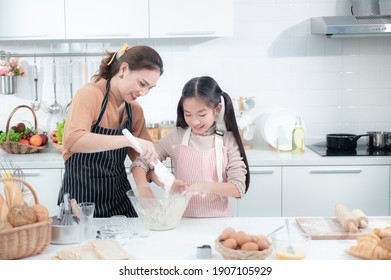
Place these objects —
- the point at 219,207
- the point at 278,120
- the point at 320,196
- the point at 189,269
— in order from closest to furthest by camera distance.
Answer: the point at 189,269 < the point at 219,207 < the point at 320,196 < the point at 278,120

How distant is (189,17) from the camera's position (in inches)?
139

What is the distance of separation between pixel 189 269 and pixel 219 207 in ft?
2.51

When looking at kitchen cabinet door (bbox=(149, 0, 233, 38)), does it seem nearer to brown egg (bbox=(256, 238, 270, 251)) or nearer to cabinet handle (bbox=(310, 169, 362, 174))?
cabinet handle (bbox=(310, 169, 362, 174))

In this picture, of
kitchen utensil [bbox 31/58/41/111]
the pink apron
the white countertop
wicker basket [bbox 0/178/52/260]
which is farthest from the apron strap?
kitchen utensil [bbox 31/58/41/111]

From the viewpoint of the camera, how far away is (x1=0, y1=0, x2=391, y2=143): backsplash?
3.87 m

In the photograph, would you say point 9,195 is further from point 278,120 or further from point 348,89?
point 348,89

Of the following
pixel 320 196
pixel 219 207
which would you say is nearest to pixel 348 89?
pixel 320 196

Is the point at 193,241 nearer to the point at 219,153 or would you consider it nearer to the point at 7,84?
the point at 219,153

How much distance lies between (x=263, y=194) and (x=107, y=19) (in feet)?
4.31

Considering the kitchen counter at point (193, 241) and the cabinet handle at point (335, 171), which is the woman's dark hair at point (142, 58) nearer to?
the kitchen counter at point (193, 241)

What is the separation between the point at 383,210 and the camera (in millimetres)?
3434

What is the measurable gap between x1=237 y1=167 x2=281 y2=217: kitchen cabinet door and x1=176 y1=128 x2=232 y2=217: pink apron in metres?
0.97

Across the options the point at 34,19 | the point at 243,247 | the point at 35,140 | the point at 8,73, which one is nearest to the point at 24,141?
the point at 35,140

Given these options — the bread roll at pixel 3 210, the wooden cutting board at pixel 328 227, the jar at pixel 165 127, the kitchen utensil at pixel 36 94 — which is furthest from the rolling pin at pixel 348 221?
the kitchen utensil at pixel 36 94
